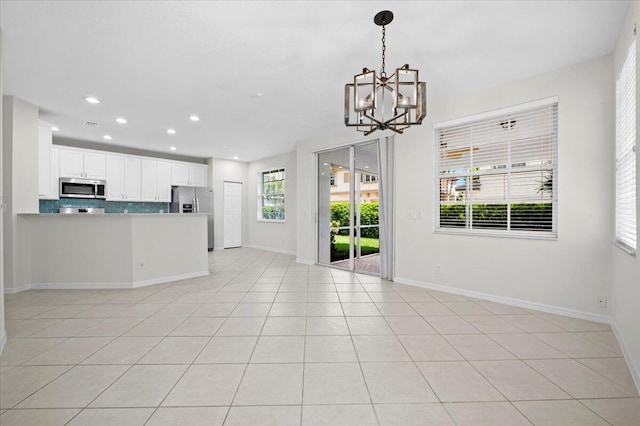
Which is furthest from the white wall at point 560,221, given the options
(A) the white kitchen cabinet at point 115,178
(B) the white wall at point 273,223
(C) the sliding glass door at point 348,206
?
(A) the white kitchen cabinet at point 115,178

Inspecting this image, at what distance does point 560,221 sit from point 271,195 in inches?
260

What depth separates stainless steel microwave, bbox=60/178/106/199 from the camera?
5.65 metres

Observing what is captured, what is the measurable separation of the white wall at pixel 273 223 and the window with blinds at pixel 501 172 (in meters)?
4.14

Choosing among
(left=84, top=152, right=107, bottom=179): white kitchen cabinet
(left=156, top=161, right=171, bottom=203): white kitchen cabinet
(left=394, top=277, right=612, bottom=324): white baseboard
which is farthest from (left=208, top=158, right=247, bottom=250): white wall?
(left=394, top=277, right=612, bottom=324): white baseboard

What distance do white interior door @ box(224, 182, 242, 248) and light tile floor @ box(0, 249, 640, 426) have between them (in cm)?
482

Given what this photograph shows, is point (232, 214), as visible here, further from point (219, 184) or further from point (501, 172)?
point (501, 172)

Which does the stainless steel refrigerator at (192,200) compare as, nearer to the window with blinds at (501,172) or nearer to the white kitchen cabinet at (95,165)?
the white kitchen cabinet at (95,165)

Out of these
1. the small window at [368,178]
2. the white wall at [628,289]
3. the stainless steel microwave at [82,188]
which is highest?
the small window at [368,178]

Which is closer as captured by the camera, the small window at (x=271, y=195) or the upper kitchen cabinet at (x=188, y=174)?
the upper kitchen cabinet at (x=188, y=174)

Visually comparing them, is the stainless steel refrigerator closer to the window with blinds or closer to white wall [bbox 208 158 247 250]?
white wall [bbox 208 158 247 250]

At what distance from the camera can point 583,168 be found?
9.58 feet

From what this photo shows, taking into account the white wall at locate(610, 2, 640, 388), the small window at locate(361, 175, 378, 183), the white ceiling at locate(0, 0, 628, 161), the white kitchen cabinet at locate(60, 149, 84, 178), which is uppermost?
the white ceiling at locate(0, 0, 628, 161)

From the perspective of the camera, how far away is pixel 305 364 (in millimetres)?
2057

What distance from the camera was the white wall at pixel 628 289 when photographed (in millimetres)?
1896
